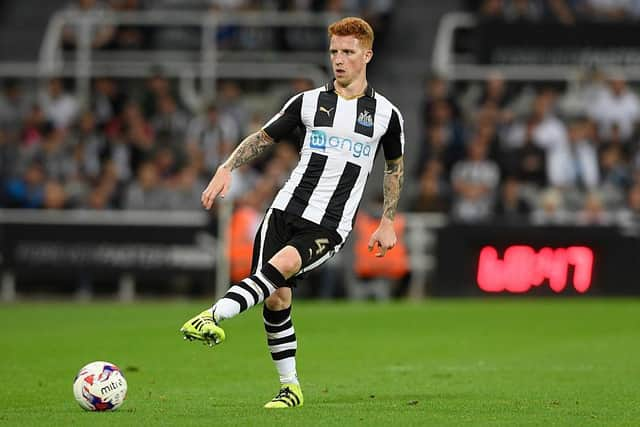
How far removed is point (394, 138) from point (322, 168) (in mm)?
593

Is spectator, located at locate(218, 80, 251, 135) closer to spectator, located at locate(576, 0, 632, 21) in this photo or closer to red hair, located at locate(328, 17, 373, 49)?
spectator, located at locate(576, 0, 632, 21)

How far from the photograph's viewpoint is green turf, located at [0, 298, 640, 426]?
28.1ft

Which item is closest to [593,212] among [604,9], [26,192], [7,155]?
[604,9]

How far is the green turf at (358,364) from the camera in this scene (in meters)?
8.58

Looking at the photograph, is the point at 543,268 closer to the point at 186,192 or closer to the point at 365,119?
the point at 186,192

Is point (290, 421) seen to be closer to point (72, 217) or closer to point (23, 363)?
point (23, 363)

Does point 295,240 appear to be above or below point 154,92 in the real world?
above

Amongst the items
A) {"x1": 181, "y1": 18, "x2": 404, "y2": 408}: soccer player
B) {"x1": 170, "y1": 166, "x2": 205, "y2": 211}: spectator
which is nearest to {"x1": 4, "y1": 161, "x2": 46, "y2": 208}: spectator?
{"x1": 170, "y1": 166, "x2": 205, "y2": 211}: spectator

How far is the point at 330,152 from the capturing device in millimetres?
9039

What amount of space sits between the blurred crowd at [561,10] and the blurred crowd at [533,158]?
50.5 inches

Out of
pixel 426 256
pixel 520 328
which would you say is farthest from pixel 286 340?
pixel 426 256

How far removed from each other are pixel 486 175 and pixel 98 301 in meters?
6.62

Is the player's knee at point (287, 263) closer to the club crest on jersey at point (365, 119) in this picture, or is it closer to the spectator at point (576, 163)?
the club crest on jersey at point (365, 119)

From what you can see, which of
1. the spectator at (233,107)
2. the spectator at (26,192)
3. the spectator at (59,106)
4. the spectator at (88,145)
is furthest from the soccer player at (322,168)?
the spectator at (59,106)
